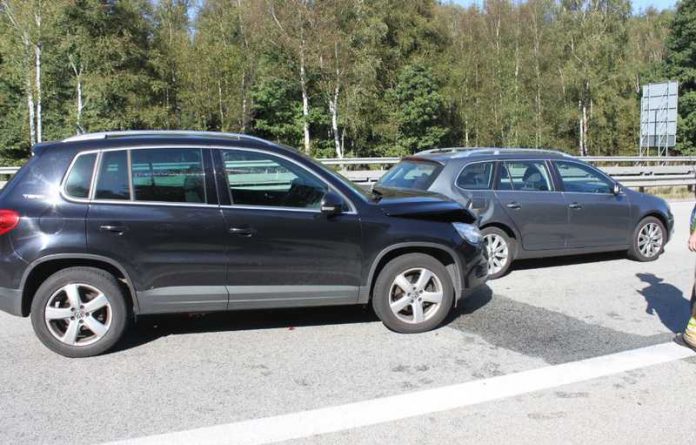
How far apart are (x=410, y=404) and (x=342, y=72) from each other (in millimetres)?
33367

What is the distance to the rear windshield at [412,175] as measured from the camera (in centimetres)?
766

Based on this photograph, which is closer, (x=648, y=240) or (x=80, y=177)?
(x=80, y=177)

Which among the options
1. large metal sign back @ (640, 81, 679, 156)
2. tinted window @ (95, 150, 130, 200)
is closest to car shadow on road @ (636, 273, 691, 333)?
tinted window @ (95, 150, 130, 200)

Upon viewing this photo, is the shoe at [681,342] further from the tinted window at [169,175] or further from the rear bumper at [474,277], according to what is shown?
the tinted window at [169,175]

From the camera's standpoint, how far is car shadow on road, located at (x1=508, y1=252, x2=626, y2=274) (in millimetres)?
8367

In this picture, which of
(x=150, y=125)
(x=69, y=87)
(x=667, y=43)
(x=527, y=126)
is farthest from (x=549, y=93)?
(x=69, y=87)

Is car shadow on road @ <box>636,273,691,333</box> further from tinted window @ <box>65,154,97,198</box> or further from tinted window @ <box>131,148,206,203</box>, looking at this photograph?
tinted window @ <box>65,154,97,198</box>

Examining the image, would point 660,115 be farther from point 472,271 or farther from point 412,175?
point 472,271

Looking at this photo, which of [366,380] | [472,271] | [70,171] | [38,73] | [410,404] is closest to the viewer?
[410,404]

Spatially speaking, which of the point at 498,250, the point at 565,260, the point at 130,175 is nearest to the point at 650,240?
the point at 565,260

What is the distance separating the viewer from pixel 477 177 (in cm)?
762

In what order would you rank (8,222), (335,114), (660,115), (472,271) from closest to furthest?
1. (8,222)
2. (472,271)
3. (660,115)
4. (335,114)

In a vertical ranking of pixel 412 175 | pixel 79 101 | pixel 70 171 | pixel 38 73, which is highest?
pixel 38 73

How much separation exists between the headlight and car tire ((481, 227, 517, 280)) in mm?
1838
